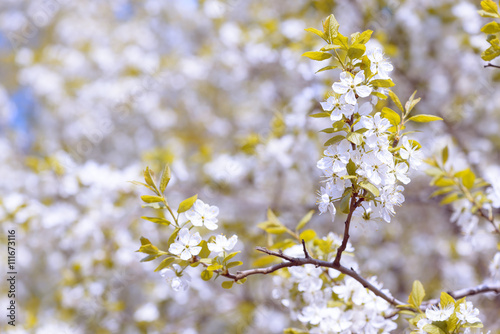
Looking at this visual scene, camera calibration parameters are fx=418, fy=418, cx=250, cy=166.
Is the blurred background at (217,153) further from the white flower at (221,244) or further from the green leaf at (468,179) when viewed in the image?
the white flower at (221,244)

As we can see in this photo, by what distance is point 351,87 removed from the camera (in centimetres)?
110

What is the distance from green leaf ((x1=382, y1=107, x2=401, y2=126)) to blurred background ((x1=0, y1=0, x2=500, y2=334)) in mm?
384

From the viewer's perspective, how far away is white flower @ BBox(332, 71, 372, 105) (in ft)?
3.53

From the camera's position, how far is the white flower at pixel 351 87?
42.3 inches

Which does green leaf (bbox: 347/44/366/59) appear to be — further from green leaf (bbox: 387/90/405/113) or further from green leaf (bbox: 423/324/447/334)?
green leaf (bbox: 423/324/447/334)

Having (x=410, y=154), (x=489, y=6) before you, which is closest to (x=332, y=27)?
(x=410, y=154)

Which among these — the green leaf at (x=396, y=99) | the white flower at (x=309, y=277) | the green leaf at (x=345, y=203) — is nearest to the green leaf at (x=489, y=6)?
the green leaf at (x=396, y=99)

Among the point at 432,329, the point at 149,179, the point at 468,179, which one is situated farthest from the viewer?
the point at 468,179

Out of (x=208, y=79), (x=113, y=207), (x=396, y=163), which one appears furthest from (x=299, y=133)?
(x=208, y=79)

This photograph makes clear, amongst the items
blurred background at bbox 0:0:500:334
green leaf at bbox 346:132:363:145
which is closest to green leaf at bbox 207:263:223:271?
green leaf at bbox 346:132:363:145

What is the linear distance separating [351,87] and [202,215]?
22.2 inches

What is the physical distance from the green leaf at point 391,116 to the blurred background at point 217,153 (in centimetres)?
38

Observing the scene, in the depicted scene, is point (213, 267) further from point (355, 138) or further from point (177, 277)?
point (355, 138)

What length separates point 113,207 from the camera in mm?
3033
